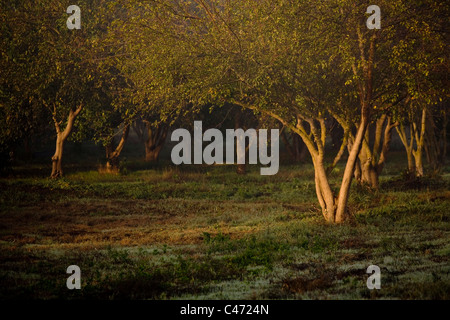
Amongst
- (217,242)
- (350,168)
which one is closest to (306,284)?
(217,242)

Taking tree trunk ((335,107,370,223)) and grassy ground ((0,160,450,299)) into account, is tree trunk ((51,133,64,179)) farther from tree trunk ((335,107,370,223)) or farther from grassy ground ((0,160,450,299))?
tree trunk ((335,107,370,223))

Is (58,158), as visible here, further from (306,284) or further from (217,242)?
(306,284)

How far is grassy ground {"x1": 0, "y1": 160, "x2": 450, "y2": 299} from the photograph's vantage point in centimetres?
1173

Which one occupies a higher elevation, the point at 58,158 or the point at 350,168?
the point at 58,158

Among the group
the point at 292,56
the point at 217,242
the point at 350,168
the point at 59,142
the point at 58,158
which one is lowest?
the point at 217,242

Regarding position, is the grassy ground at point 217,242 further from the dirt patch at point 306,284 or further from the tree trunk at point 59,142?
the tree trunk at point 59,142

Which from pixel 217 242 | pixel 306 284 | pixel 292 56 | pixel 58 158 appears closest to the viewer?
pixel 306 284

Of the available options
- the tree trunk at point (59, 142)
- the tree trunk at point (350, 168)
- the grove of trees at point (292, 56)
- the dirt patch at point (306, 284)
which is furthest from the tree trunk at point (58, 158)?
the dirt patch at point (306, 284)

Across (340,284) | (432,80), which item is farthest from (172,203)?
(340,284)

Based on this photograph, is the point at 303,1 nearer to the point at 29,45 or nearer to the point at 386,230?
the point at 386,230

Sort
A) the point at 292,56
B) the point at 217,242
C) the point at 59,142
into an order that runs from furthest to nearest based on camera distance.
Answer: the point at 59,142 → the point at 292,56 → the point at 217,242

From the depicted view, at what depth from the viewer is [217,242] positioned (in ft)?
58.4

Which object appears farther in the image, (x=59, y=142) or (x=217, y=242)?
(x=59, y=142)

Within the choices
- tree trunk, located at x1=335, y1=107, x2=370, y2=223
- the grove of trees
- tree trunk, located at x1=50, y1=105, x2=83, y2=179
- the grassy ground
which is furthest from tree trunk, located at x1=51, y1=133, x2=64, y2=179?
tree trunk, located at x1=335, y1=107, x2=370, y2=223
